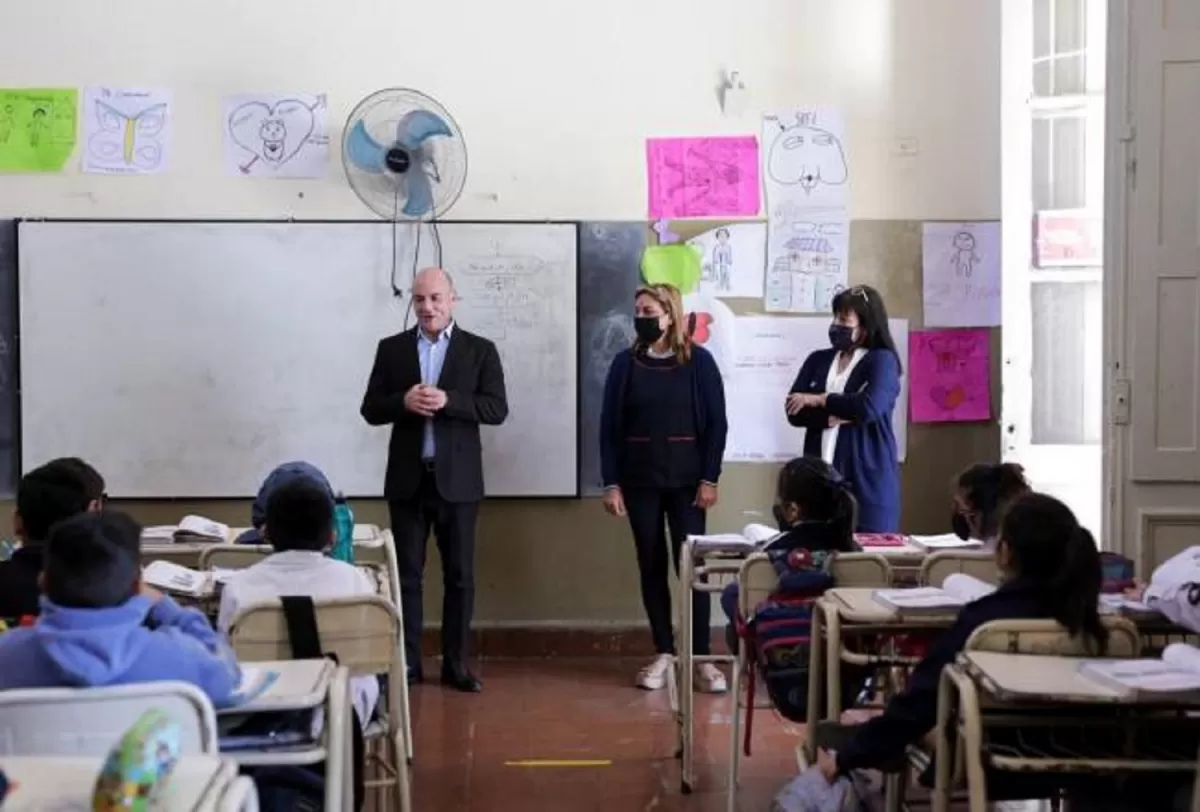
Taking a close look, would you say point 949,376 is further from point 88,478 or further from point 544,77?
point 88,478

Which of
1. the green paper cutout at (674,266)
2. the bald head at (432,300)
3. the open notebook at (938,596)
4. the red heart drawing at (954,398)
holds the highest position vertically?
the green paper cutout at (674,266)

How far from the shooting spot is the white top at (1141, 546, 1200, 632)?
2.91m

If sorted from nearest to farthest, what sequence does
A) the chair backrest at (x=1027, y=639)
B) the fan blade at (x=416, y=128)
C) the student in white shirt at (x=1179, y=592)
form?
the chair backrest at (x=1027, y=639), the student in white shirt at (x=1179, y=592), the fan blade at (x=416, y=128)

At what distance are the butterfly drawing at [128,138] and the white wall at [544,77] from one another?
0.22 ft

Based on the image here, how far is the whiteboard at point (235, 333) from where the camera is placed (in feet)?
19.0

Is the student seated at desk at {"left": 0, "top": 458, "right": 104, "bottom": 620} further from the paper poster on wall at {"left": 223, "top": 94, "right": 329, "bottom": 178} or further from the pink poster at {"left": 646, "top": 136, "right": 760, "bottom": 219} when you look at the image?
the pink poster at {"left": 646, "top": 136, "right": 760, "bottom": 219}

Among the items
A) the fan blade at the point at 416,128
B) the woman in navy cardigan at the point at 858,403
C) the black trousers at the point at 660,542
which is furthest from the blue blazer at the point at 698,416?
the fan blade at the point at 416,128

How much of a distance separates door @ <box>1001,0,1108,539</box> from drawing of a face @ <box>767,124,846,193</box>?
0.72 meters

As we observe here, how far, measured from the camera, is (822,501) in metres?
3.71

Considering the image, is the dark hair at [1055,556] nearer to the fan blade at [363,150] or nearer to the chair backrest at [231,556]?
the chair backrest at [231,556]

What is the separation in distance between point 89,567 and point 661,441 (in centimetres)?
327

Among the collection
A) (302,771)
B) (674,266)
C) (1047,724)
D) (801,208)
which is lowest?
(302,771)

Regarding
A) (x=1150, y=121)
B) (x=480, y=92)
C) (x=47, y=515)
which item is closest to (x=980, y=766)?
(x=47, y=515)

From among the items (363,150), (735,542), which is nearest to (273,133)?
(363,150)
